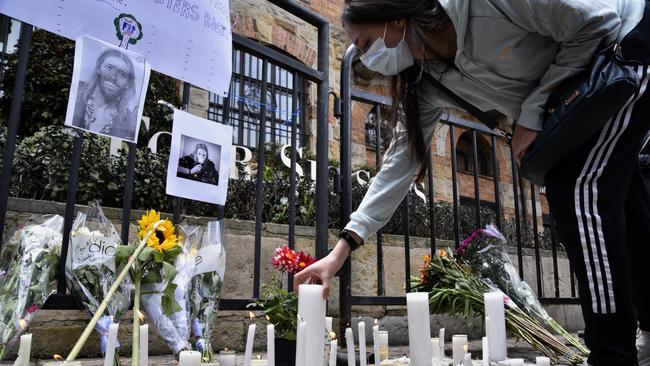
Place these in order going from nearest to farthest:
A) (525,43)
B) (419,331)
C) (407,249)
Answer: (419,331) < (525,43) < (407,249)

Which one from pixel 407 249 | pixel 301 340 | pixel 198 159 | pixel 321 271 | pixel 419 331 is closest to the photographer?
pixel 301 340

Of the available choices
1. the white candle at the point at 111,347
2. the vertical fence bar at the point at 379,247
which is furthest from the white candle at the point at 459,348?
the vertical fence bar at the point at 379,247

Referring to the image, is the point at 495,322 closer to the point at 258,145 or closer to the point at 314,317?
the point at 314,317

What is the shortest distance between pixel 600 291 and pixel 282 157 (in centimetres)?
531

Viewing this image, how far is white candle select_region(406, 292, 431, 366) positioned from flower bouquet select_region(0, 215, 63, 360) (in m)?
1.04

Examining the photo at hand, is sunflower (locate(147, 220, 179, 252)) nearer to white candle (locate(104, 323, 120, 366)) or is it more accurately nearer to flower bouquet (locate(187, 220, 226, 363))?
flower bouquet (locate(187, 220, 226, 363))

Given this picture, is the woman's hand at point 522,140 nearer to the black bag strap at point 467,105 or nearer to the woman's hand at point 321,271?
the black bag strap at point 467,105

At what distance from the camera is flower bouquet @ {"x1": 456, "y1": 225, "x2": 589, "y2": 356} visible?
2.47 meters

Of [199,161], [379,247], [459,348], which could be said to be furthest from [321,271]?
[379,247]

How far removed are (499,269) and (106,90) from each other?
2.06 metres

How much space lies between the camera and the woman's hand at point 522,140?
134 cm

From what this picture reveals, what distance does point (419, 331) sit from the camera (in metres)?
1.25

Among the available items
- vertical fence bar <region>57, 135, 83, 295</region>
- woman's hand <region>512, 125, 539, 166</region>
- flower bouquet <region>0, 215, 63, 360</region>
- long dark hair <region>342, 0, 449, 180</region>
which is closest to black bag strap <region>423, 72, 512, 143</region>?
long dark hair <region>342, 0, 449, 180</region>

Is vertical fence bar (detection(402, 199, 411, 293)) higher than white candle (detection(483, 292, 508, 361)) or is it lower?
higher
